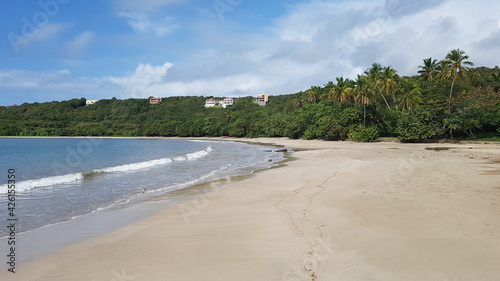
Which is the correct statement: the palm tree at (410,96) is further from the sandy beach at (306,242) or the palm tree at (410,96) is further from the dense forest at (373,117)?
the sandy beach at (306,242)

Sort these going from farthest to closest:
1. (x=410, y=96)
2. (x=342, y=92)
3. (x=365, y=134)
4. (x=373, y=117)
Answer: (x=342, y=92) → (x=373, y=117) → (x=365, y=134) → (x=410, y=96)

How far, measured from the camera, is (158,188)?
50.9 feet

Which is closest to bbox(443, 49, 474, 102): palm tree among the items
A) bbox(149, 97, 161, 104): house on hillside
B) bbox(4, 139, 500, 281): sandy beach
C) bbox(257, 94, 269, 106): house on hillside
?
bbox(4, 139, 500, 281): sandy beach

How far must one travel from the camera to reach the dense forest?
44.1 metres

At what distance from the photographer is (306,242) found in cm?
650

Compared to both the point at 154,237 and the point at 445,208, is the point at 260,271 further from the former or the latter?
the point at 445,208

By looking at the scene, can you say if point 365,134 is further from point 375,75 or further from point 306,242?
point 306,242

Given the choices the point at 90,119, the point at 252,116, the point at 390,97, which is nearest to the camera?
the point at 390,97

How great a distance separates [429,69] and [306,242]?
2984 inches

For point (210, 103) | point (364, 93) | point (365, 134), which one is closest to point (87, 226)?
point (365, 134)

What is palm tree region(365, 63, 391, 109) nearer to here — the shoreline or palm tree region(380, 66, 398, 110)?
palm tree region(380, 66, 398, 110)

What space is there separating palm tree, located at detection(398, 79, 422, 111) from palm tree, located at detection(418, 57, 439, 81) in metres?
16.6

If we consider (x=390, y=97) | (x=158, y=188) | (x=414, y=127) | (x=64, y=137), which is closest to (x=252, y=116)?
(x=390, y=97)

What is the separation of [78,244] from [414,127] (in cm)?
4629
